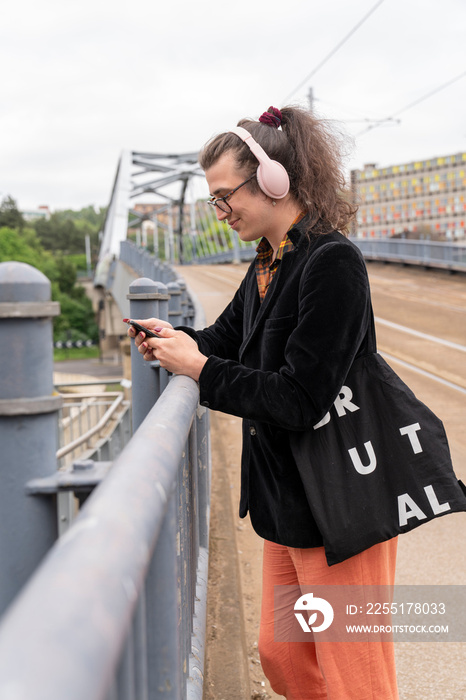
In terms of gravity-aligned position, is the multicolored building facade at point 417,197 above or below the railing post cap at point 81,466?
above

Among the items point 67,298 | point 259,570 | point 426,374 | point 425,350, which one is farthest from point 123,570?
point 67,298

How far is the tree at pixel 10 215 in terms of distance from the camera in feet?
320

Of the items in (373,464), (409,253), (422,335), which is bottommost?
(422,335)

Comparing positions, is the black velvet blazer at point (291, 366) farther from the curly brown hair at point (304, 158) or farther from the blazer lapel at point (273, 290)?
the curly brown hair at point (304, 158)

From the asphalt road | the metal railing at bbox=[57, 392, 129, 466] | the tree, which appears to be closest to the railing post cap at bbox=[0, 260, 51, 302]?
the asphalt road

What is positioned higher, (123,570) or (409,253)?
(409,253)

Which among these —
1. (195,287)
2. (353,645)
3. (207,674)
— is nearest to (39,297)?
(353,645)

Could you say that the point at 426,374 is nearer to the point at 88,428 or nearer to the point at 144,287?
the point at 88,428

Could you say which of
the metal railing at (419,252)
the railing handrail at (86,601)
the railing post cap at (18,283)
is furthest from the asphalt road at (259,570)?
the metal railing at (419,252)

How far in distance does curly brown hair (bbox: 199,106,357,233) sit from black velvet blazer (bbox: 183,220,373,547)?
0.39 feet

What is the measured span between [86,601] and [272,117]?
1.79 metres

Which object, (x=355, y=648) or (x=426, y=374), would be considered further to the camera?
(x=426, y=374)

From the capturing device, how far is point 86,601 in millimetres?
622

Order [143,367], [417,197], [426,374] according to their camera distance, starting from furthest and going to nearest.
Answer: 1. [417,197]
2. [426,374]
3. [143,367]
